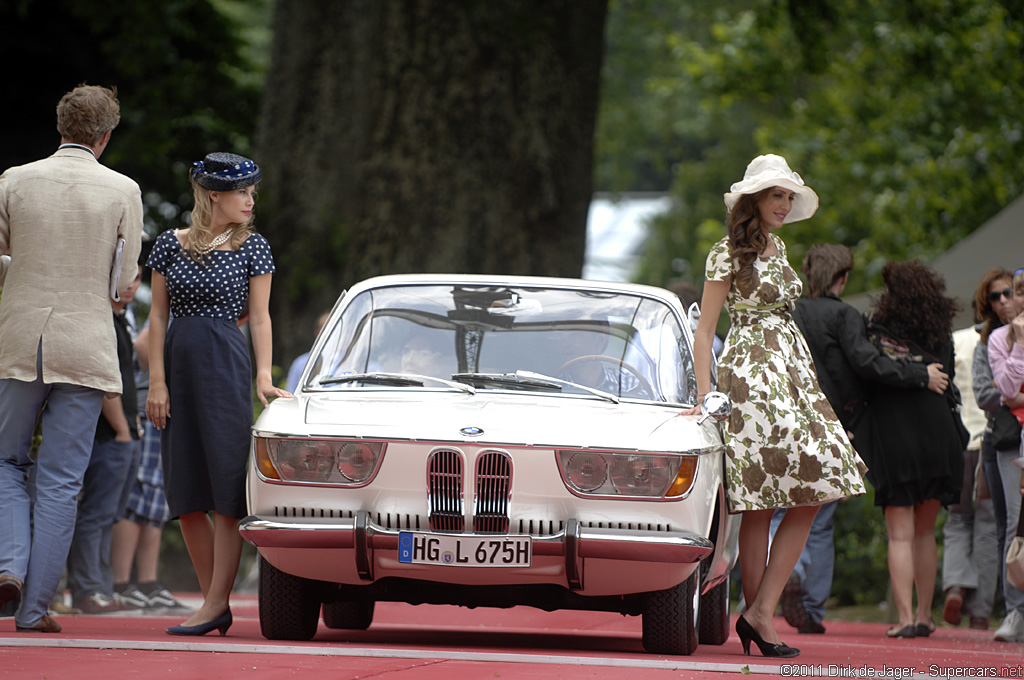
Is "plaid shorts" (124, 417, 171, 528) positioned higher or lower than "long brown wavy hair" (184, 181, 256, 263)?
lower

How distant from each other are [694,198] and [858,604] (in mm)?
30638

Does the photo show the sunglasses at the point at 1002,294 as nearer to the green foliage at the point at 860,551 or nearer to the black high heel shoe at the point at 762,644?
the black high heel shoe at the point at 762,644

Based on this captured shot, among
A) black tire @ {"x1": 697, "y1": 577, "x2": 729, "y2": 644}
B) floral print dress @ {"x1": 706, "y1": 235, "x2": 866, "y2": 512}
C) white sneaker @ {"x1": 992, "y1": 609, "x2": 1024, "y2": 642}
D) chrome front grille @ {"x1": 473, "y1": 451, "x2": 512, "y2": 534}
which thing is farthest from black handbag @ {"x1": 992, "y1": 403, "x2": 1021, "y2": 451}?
chrome front grille @ {"x1": 473, "y1": 451, "x2": 512, "y2": 534}

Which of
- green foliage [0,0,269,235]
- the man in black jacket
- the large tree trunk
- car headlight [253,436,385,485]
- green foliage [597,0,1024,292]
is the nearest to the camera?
car headlight [253,436,385,485]

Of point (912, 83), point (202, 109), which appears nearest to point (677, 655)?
point (202, 109)

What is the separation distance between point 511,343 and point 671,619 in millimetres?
1408

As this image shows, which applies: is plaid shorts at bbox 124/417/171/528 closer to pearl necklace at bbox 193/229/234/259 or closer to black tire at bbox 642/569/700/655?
pearl necklace at bbox 193/229/234/259

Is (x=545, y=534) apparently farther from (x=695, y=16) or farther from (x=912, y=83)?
(x=695, y=16)

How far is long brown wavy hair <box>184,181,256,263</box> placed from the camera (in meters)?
6.59

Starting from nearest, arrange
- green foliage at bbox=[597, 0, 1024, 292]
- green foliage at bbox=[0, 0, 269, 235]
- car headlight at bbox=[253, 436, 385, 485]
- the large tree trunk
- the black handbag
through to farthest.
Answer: car headlight at bbox=[253, 436, 385, 485]
the black handbag
the large tree trunk
green foliage at bbox=[0, 0, 269, 235]
green foliage at bbox=[597, 0, 1024, 292]

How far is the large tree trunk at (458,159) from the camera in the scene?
1359 cm

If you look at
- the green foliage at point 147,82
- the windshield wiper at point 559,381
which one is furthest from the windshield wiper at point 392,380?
the green foliage at point 147,82

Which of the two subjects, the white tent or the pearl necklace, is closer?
the pearl necklace

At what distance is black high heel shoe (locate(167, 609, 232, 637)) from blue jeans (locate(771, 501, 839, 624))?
3.82 meters
